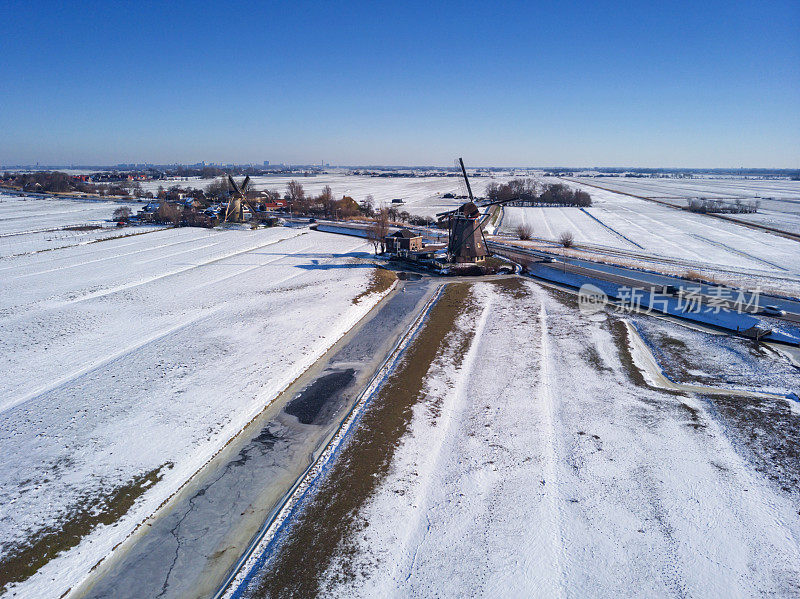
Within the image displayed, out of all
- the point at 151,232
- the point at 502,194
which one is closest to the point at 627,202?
the point at 502,194

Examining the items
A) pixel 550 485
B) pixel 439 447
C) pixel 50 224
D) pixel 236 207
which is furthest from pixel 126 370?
pixel 50 224

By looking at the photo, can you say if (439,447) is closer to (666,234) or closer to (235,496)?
(235,496)

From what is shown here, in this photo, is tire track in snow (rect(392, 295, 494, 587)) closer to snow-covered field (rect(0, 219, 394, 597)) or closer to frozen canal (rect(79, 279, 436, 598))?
frozen canal (rect(79, 279, 436, 598))

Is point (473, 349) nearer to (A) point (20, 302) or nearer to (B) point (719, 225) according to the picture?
(A) point (20, 302)

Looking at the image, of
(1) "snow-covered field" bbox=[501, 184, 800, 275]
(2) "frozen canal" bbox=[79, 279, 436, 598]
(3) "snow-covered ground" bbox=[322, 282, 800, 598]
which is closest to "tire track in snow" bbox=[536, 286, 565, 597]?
(3) "snow-covered ground" bbox=[322, 282, 800, 598]

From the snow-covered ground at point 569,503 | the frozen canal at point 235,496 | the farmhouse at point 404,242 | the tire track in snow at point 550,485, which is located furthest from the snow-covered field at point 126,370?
the tire track in snow at point 550,485

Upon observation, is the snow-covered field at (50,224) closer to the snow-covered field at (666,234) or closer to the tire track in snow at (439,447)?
the tire track in snow at (439,447)
